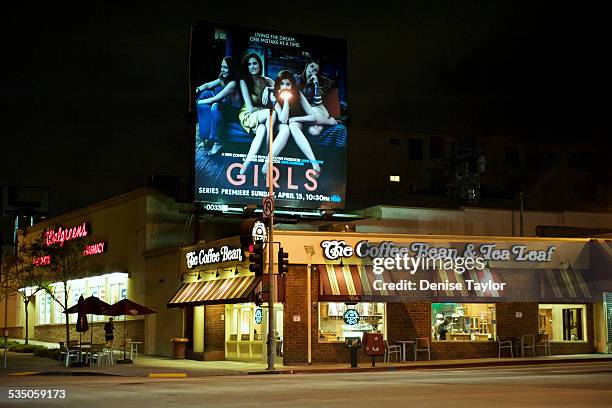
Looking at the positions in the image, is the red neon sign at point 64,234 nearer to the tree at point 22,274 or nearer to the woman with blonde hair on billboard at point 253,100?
the tree at point 22,274

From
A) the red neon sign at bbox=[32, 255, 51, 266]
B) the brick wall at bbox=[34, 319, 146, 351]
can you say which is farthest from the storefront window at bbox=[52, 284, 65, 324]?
the red neon sign at bbox=[32, 255, 51, 266]

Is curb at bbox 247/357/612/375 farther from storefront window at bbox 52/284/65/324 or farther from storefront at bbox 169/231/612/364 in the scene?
storefront window at bbox 52/284/65/324

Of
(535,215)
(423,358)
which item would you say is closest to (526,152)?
(535,215)

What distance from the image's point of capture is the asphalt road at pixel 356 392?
17.1 metres

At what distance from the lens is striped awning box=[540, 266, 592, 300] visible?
3903 centimetres

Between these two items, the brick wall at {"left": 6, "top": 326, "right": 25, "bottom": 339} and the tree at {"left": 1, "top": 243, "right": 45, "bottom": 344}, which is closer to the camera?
the tree at {"left": 1, "top": 243, "right": 45, "bottom": 344}

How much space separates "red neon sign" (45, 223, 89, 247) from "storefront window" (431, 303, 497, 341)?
1036 inches

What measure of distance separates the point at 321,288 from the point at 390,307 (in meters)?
3.42

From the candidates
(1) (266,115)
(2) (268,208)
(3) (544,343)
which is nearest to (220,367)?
(2) (268,208)

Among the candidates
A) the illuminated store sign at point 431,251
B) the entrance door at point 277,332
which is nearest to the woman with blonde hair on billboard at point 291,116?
the illuminated store sign at point 431,251

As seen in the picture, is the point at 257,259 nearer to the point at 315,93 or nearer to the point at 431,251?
the point at 431,251

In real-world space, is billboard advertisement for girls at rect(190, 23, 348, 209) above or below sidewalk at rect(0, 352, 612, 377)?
above

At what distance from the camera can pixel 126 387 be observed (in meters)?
23.1

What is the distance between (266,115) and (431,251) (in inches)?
395
